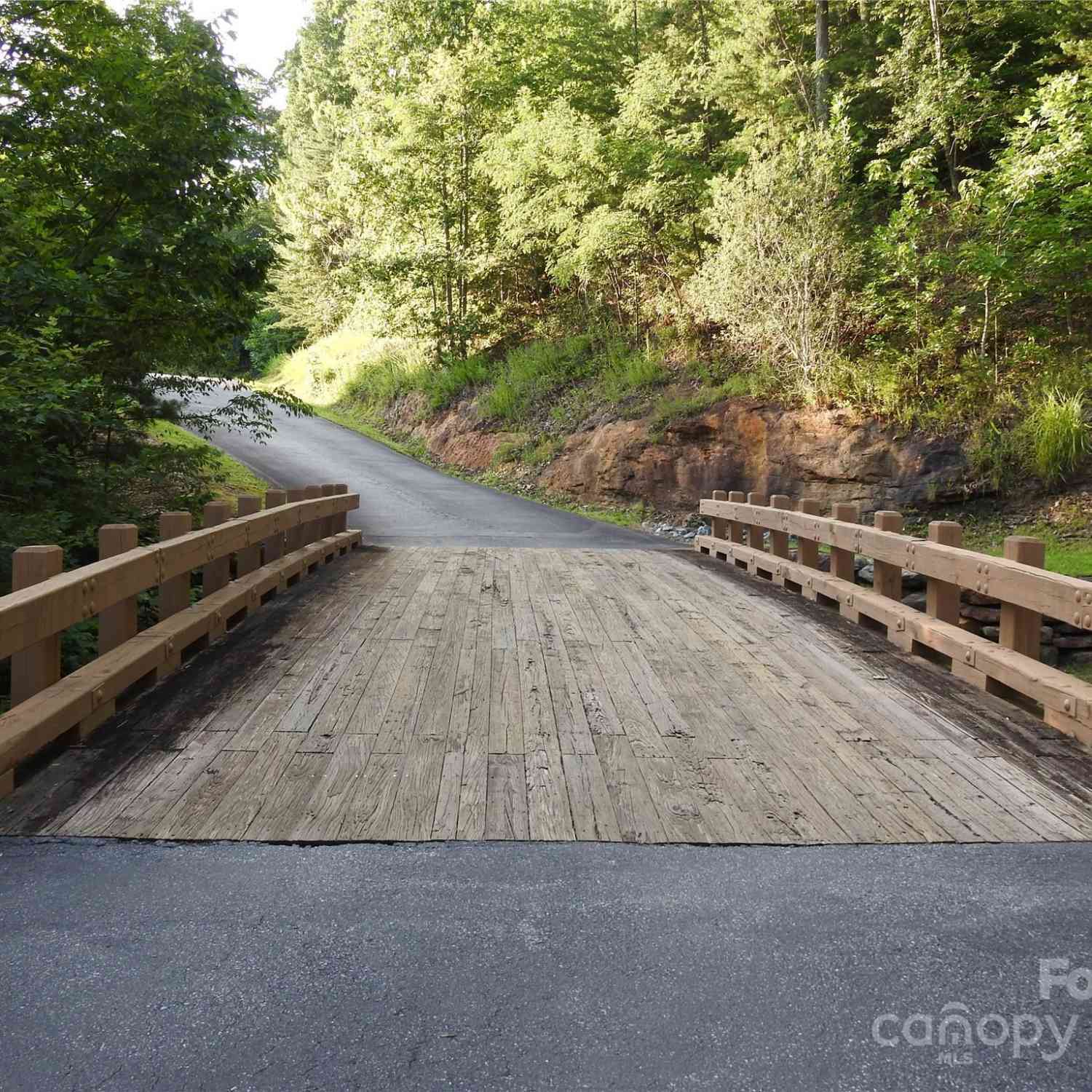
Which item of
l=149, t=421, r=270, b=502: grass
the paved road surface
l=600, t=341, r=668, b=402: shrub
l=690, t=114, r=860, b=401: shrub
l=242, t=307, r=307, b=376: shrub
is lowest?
the paved road surface

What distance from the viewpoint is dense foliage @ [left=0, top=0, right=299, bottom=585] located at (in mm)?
7668

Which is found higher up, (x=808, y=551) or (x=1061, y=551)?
(x=808, y=551)

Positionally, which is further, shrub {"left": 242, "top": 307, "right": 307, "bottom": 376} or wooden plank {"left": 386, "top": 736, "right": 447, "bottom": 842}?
shrub {"left": 242, "top": 307, "right": 307, "bottom": 376}

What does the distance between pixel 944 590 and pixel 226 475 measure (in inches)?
491

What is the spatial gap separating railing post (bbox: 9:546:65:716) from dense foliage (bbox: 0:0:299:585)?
339 centimetres

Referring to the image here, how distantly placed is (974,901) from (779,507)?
20.5ft

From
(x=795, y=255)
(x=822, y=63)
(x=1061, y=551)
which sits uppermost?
(x=822, y=63)

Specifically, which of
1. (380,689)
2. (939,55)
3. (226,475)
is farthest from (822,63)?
(380,689)

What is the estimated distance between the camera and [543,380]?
21.2 metres

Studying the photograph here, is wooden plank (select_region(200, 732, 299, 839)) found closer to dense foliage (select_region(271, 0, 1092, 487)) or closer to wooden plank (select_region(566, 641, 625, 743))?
wooden plank (select_region(566, 641, 625, 743))

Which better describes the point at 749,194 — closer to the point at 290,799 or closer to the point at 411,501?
the point at 411,501

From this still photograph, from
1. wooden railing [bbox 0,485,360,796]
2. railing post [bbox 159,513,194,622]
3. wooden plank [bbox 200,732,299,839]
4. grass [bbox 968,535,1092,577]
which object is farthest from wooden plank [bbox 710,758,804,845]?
grass [bbox 968,535,1092,577]

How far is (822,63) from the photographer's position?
1605cm

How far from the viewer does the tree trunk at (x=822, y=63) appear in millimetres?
16281
